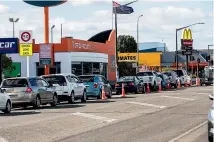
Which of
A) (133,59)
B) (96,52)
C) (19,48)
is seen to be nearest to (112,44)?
(133,59)

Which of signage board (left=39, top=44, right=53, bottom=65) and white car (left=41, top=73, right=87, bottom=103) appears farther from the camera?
signage board (left=39, top=44, right=53, bottom=65)

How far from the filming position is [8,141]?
43.4 ft

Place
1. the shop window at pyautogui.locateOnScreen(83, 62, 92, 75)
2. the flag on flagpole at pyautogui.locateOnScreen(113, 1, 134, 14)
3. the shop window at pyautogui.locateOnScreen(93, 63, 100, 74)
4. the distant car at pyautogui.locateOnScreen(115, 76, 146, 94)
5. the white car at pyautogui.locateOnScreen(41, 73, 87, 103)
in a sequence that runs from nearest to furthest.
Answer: the white car at pyautogui.locateOnScreen(41, 73, 87, 103) < the distant car at pyautogui.locateOnScreen(115, 76, 146, 94) < the flag on flagpole at pyautogui.locateOnScreen(113, 1, 134, 14) < the shop window at pyautogui.locateOnScreen(83, 62, 92, 75) < the shop window at pyautogui.locateOnScreen(93, 63, 100, 74)

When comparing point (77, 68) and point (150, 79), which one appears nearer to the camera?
point (150, 79)

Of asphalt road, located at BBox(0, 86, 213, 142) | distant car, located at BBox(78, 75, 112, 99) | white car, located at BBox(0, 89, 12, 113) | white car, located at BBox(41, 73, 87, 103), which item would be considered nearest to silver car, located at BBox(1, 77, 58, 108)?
white car, located at BBox(0, 89, 12, 113)

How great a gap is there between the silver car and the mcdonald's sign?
58.8 m

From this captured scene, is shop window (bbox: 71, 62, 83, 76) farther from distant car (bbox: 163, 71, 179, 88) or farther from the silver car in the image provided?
the silver car

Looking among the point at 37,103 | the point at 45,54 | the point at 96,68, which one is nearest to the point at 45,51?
the point at 45,54

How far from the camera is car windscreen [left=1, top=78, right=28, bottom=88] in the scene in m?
25.3

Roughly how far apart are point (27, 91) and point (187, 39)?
205ft

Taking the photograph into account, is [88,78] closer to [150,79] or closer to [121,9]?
[150,79]

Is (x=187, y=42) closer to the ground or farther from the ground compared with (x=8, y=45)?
farther from the ground

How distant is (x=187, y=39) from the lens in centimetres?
8488

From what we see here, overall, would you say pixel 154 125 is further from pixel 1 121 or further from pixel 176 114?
pixel 1 121
